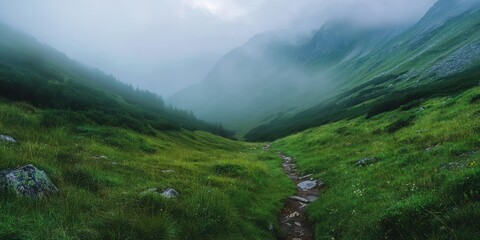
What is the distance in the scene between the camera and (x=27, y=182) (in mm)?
9375

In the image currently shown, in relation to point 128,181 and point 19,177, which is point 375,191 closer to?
point 128,181

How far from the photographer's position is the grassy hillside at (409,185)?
29.7 ft

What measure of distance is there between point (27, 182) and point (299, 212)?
10.8 metres

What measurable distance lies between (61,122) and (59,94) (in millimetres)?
19091

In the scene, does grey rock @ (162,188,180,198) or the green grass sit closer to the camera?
the green grass

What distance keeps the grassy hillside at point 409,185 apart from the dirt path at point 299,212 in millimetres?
500

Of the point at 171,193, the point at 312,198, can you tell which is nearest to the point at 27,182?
the point at 171,193

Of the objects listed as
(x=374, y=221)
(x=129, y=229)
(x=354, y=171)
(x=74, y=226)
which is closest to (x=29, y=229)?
(x=74, y=226)

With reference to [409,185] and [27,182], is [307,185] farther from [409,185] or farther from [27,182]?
[27,182]

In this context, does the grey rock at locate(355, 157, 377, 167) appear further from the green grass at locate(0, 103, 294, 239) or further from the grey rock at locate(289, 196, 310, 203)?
the grey rock at locate(289, 196, 310, 203)

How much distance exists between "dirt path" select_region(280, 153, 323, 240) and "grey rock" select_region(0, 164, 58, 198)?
7811 mm

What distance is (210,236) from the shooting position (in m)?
10.2

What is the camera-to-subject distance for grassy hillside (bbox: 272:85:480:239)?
29.7 feet

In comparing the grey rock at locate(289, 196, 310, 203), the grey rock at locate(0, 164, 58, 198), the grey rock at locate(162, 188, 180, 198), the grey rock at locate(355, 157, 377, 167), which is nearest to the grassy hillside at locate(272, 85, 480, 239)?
the grey rock at locate(355, 157, 377, 167)
